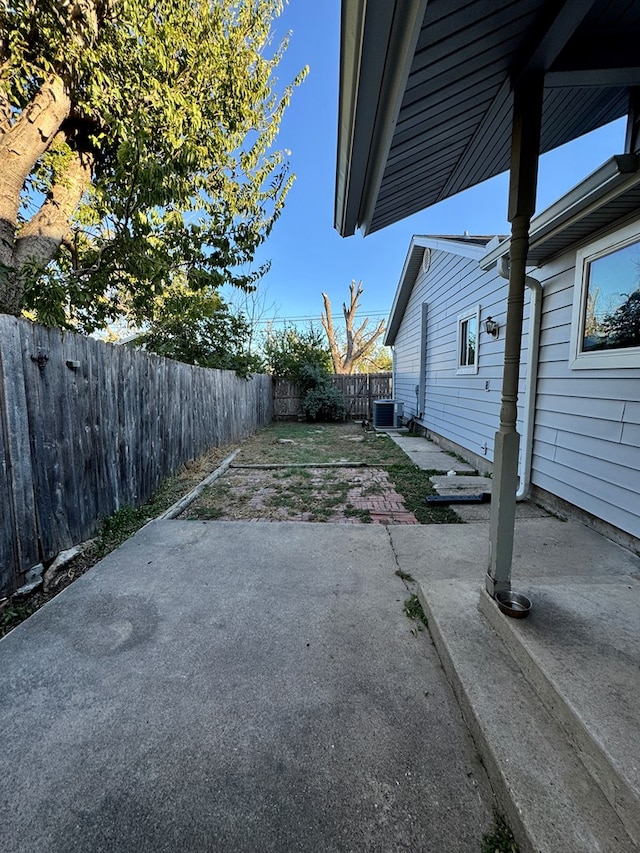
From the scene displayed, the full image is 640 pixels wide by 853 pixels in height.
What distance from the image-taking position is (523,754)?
1.20 metres

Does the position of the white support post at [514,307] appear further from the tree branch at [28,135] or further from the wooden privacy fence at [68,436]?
the tree branch at [28,135]

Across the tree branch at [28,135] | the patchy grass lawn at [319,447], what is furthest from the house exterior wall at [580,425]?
the tree branch at [28,135]

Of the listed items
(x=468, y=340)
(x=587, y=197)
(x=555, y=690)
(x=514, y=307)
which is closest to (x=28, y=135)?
(x=514, y=307)

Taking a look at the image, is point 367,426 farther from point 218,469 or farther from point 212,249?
point 212,249

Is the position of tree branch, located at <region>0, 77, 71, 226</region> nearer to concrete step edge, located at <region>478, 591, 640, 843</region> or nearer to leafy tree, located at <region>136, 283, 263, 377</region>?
leafy tree, located at <region>136, 283, 263, 377</region>

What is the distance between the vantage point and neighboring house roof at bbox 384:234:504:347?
16.9 feet

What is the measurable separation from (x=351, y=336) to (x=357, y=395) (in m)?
8.94

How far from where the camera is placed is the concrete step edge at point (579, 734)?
101cm

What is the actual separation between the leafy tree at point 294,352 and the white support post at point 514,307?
10.5 m

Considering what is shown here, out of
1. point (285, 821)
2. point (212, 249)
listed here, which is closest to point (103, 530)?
point (285, 821)

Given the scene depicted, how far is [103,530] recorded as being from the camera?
312 centimetres

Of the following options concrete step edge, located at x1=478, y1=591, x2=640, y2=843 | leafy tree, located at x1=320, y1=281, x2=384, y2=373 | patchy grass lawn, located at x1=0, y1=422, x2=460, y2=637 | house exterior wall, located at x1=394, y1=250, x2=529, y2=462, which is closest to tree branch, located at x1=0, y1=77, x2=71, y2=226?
patchy grass lawn, located at x1=0, y1=422, x2=460, y2=637

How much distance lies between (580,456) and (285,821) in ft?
11.1

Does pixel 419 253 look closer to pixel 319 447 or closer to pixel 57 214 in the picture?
pixel 319 447
